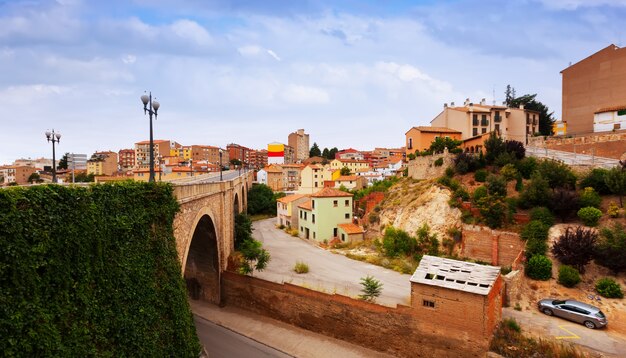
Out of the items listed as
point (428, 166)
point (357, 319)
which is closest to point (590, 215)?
point (428, 166)

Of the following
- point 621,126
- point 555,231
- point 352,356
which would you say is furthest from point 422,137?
point 352,356

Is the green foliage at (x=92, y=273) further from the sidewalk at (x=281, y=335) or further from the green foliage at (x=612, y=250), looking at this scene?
the green foliage at (x=612, y=250)

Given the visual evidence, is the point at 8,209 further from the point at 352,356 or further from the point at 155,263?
the point at 352,356

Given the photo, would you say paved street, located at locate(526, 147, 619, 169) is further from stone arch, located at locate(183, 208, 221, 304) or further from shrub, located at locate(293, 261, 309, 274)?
stone arch, located at locate(183, 208, 221, 304)

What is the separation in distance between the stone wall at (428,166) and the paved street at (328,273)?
12445 mm

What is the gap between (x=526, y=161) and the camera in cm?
2598

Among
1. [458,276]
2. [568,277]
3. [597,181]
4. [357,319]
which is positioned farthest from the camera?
[597,181]

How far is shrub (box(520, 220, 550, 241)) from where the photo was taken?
63.8 ft

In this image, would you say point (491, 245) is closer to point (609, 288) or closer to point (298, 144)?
point (609, 288)

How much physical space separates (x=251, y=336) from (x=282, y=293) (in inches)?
91.5

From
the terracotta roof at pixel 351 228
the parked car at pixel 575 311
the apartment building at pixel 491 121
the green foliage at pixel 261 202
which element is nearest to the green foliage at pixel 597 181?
the parked car at pixel 575 311

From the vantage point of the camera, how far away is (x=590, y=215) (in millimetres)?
18938

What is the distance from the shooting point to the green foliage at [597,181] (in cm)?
2105

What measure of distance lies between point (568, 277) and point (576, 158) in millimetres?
14301
